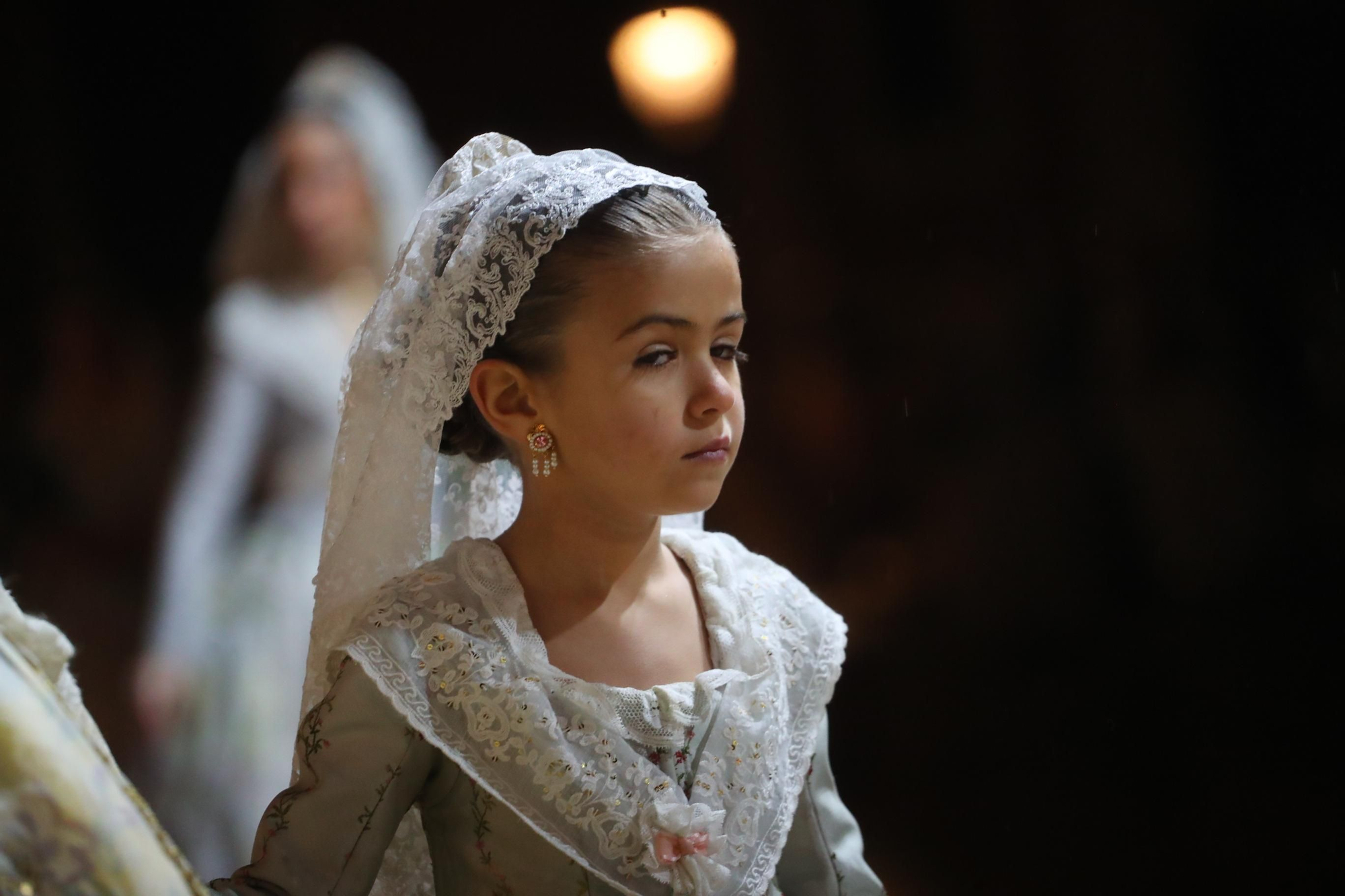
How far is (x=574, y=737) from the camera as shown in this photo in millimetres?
797

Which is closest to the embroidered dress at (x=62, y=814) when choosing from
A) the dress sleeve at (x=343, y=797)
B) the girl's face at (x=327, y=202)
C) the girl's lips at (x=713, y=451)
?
the dress sleeve at (x=343, y=797)

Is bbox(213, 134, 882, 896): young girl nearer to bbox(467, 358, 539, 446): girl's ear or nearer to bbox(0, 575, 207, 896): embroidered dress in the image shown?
bbox(467, 358, 539, 446): girl's ear

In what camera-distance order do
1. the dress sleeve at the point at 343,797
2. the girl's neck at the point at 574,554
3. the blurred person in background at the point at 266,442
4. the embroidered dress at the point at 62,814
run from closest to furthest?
the embroidered dress at the point at 62,814 → the dress sleeve at the point at 343,797 → the girl's neck at the point at 574,554 → the blurred person in background at the point at 266,442

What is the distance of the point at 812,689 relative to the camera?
3.03 feet

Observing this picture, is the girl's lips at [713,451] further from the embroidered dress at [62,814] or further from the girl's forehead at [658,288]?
the embroidered dress at [62,814]

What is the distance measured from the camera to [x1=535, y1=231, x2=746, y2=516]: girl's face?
80cm

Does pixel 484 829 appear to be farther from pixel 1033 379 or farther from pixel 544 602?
pixel 1033 379

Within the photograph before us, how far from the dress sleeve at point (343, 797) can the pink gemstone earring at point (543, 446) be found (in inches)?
7.4

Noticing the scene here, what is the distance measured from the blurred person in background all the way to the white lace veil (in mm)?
500

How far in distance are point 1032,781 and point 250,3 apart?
117 centimetres

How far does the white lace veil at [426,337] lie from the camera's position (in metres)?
0.81

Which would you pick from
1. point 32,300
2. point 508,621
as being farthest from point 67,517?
point 508,621

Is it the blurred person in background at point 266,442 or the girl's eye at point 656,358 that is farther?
the blurred person in background at point 266,442

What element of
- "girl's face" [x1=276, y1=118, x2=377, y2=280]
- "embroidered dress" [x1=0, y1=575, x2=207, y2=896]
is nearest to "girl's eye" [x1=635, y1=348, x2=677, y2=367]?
"embroidered dress" [x1=0, y1=575, x2=207, y2=896]
